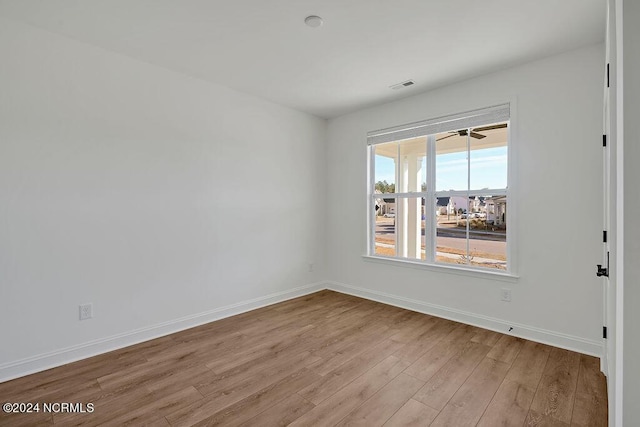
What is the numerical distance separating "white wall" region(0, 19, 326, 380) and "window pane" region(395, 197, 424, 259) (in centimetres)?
170

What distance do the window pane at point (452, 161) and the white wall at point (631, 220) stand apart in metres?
2.87

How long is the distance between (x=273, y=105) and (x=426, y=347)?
11.3 ft

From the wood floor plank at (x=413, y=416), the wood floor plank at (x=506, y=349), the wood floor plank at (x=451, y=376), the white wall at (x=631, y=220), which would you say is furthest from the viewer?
the wood floor plank at (x=506, y=349)

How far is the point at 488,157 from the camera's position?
11.1ft

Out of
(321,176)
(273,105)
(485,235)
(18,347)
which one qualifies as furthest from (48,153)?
(485,235)

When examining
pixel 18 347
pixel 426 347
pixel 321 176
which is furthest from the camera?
pixel 321 176

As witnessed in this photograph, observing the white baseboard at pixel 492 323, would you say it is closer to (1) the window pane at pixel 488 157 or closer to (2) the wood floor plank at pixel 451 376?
(2) the wood floor plank at pixel 451 376

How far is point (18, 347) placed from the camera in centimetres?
238

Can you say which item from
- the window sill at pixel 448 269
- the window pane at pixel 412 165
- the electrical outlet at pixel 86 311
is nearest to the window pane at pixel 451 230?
the window sill at pixel 448 269

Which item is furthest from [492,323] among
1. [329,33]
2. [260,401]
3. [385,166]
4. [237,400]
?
[329,33]

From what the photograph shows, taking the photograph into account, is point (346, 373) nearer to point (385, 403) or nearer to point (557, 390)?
point (385, 403)

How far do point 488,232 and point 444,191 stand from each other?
2.23 ft

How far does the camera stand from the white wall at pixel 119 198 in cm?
240

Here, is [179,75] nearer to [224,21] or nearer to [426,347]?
[224,21]
